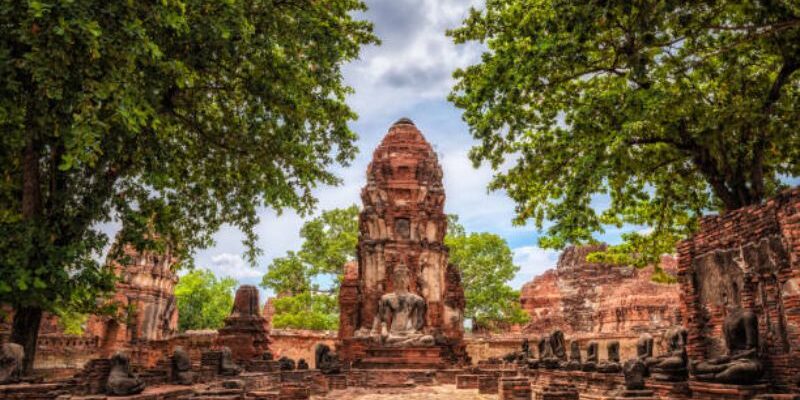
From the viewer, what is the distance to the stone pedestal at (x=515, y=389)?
1049cm

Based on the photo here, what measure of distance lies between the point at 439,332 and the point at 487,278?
1243 centimetres

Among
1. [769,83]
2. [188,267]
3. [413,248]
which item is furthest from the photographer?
[413,248]

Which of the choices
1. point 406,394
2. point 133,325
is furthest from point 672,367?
point 133,325

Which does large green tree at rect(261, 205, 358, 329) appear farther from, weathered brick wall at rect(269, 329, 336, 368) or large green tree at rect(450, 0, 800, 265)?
large green tree at rect(450, 0, 800, 265)

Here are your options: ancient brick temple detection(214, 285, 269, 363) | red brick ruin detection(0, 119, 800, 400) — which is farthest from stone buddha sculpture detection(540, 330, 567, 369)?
ancient brick temple detection(214, 285, 269, 363)

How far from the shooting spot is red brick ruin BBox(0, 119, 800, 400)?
26.3 feet

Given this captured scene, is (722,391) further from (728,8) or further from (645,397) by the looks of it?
(728,8)

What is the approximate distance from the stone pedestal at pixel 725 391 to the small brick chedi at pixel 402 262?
12188 mm

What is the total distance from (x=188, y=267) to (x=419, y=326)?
8421mm

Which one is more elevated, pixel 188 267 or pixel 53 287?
pixel 188 267

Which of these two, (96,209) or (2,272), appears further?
(96,209)

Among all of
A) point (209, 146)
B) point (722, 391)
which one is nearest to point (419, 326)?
point (209, 146)

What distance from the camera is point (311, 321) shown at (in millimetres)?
30938

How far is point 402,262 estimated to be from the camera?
918 inches
